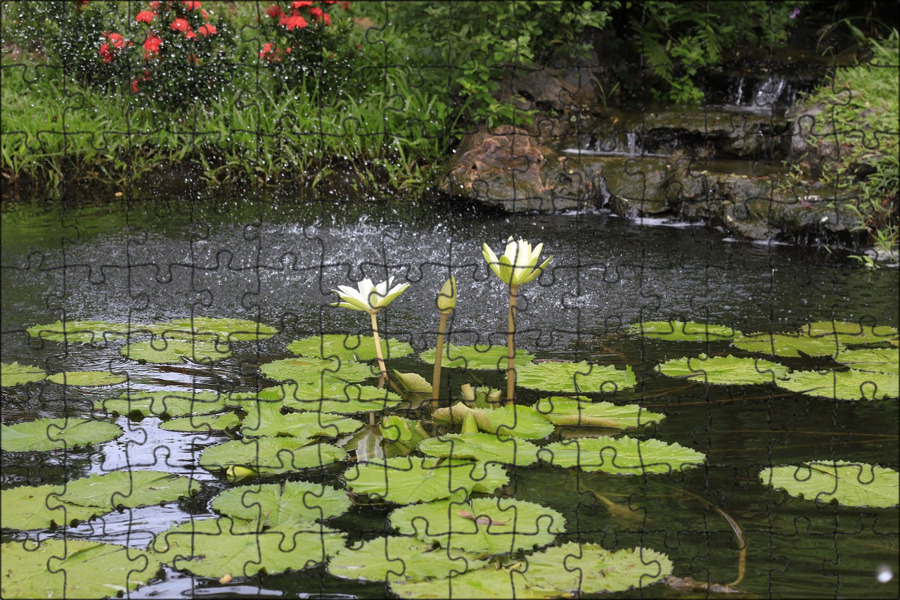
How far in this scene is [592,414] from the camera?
102 inches

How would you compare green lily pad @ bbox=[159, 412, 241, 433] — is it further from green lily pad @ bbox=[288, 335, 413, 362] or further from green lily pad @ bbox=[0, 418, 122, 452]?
green lily pad @ bbox=[288, 335, 413, 362]

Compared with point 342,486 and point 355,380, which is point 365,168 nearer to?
point 355,380

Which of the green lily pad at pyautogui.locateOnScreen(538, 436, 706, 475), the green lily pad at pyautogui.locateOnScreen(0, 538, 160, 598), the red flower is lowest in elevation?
the green lily pad at pyautogui.locateOnScreen(0, 538, 160, 598)

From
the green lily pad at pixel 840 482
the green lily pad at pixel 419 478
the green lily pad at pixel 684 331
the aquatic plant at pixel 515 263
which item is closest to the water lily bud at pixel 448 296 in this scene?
the aquatic plant at pixel 515 263

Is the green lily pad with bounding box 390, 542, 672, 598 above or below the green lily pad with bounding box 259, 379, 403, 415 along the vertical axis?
below

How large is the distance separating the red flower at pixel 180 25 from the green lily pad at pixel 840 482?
5.53 m

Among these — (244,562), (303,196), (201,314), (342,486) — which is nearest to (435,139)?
(303,196)

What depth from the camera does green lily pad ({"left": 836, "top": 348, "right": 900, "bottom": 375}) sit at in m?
2.93

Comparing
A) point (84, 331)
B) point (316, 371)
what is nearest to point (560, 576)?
point (316, 371)

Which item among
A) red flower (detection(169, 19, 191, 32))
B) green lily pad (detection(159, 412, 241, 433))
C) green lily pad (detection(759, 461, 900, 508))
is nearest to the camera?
green lily pad (detection(759, 461, 900, 508))

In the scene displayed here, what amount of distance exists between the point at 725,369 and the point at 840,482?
768mm

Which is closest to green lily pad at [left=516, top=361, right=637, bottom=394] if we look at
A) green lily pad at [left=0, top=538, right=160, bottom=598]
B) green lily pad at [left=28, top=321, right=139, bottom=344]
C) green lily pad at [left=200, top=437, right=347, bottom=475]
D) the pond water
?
the pond water

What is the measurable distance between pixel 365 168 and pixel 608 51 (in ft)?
7.84

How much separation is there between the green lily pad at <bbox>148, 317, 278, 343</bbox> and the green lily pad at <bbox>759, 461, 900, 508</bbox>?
1807 millimetres
